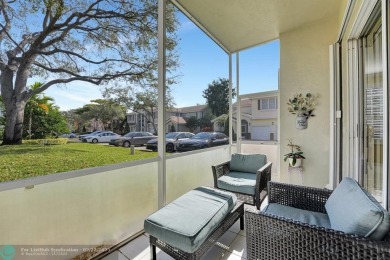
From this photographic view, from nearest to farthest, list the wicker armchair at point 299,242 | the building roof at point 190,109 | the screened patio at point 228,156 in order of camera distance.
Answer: the wicker armchair at point 299,242 → the screened patio at point 228,156 → the building roof at point 190,109

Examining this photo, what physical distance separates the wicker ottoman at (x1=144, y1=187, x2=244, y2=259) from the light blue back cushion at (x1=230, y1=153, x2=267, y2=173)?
1183 mm

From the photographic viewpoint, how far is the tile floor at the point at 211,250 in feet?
6.30

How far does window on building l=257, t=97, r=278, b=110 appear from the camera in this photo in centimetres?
409

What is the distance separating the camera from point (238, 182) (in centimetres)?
278

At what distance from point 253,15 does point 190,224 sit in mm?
3318

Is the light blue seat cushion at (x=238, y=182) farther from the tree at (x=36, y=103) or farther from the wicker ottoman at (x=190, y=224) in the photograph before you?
the tree at (x=36, y=103)

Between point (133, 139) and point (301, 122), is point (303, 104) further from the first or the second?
point (133, 139)

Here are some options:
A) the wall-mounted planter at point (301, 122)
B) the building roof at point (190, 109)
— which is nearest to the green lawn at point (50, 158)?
the building roof at point (190, 109)

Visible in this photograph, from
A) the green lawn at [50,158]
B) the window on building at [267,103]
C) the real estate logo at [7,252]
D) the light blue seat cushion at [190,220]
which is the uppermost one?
the window on building at [267,103]

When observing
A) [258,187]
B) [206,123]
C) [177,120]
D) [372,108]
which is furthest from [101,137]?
[372,108]

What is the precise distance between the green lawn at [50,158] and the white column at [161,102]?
1.92ft

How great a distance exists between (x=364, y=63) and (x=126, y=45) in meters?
2.84

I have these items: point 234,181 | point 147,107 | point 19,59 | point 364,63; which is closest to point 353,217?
point 234,181

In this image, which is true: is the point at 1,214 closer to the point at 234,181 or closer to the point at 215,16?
the point at 234,181
